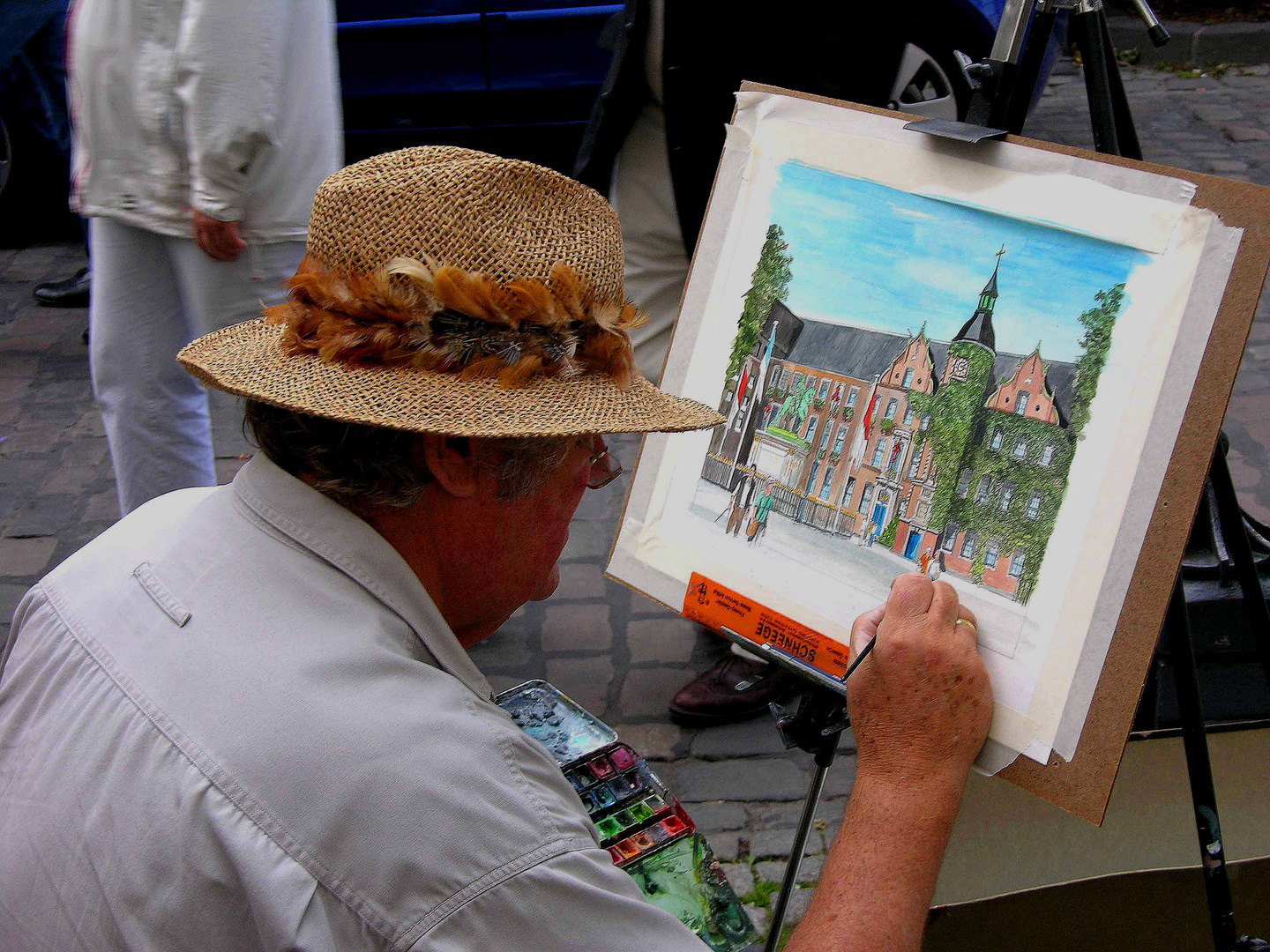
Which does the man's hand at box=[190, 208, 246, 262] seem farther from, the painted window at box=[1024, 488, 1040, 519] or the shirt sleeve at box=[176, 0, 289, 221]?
the painted window at box=[1024, 488, 1040, 519]

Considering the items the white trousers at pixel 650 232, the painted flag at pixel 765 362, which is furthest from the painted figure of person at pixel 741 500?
the white trousers at pixel 650 232

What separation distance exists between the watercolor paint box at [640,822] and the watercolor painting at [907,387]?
355 mm

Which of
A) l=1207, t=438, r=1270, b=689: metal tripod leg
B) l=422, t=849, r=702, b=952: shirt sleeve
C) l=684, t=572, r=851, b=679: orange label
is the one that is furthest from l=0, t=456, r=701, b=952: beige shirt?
l=1207, t=438, r=1270, b=689: metal tripod leg

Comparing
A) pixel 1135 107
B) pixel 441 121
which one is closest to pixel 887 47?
pixel 441 121

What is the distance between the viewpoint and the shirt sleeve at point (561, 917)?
896 millimetres

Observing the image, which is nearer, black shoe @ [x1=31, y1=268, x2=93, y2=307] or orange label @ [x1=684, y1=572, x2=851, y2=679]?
orange label @ [x1=684, y1=572, x2=851, y2=679]

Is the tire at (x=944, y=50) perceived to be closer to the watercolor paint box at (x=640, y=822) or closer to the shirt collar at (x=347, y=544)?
the watercolor paint box at (x=640, y=822)

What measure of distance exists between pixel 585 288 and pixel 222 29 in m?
1.38

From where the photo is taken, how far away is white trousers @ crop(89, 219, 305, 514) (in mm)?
2396

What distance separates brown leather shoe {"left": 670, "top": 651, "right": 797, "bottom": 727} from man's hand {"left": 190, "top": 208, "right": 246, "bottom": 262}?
56.8 inches

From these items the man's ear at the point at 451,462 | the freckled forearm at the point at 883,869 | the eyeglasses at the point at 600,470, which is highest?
the man's ear at the point at 451,462

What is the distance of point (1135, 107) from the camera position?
22.1 feet

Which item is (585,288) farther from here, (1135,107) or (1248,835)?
(1135,107)

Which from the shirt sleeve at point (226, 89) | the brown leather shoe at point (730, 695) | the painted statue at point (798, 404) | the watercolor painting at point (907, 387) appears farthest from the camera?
the brown leather shoe at point (730, 695)
